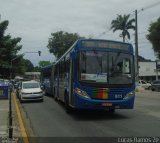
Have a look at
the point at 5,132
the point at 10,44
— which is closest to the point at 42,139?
the point at 5,132

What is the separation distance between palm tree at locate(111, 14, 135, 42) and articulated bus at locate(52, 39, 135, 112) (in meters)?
61.2

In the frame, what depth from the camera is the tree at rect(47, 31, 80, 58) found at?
97562mm

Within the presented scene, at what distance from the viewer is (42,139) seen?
12.2 meters

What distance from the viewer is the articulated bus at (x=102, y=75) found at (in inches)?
663

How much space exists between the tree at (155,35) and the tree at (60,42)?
103 feet

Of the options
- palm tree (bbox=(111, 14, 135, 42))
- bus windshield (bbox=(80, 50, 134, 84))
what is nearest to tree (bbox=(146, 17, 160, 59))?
palm tree (bbox=(111, 14, 135, 42))

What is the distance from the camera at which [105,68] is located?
17.0 m

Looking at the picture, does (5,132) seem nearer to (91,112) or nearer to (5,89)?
(91,112)

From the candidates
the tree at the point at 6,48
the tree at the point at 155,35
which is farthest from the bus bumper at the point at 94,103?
the tree at the point at 155,35

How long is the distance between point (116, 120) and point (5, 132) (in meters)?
5.29

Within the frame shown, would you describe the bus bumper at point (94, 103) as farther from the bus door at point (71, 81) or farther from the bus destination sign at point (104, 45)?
the bus destination sign at point (104, 45)

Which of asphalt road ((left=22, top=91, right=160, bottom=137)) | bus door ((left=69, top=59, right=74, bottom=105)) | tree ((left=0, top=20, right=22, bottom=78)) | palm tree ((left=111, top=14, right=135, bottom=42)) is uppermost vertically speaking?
palm tree ((left=111, top=14, right=135, bottom=42))

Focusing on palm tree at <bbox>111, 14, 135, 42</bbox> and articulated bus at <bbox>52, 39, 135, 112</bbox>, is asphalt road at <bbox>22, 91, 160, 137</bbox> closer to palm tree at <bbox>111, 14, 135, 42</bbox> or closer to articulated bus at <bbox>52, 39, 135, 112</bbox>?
articulated bus at <bbox>52, 39, 135, 112</bbox>

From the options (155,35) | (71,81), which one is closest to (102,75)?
(71,81)
